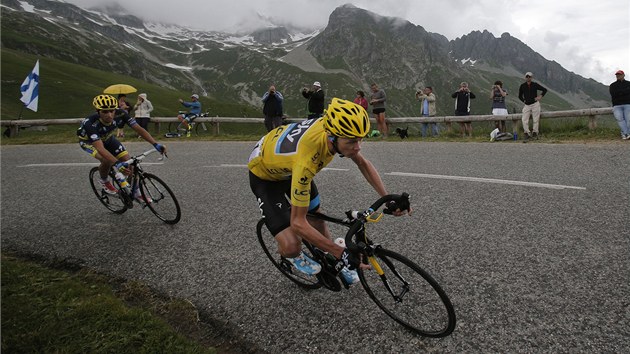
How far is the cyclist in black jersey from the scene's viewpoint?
20.4 ft

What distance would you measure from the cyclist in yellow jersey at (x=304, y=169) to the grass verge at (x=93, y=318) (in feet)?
3.73

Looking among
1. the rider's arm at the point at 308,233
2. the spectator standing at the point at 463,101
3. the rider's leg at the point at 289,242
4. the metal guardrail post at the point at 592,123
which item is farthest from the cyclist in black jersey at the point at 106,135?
the metal guardrail post at the point at 592,123

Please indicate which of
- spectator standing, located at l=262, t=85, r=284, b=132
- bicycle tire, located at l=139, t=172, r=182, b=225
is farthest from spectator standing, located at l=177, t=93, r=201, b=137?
bicycle tire, located at l=139, t=172, r=182, b=225

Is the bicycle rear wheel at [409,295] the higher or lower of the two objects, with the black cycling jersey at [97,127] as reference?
lower

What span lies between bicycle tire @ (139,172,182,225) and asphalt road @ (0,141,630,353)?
22cm

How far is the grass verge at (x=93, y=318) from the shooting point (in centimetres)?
304

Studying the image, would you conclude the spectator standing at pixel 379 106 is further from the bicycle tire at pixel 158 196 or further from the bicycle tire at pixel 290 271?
the bicycle tire at pixel 290 271

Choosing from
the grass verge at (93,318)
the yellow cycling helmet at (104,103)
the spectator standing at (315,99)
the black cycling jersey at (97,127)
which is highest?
the spectator standing at (315,99)

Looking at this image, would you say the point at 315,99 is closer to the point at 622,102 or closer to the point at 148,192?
the point at 148,192

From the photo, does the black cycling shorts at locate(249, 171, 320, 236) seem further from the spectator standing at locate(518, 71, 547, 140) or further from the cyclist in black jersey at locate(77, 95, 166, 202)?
the spectator standing at locate(518, 71, 547, 140)

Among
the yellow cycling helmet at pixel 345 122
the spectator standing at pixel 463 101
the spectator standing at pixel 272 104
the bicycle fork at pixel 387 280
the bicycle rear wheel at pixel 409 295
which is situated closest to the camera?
the yellow cycling helmet at pixel 345 122

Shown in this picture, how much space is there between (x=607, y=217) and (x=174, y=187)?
794cm

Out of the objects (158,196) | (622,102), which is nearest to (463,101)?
(622,102)

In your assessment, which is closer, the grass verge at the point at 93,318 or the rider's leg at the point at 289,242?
the grass verge at the point at 93,318
